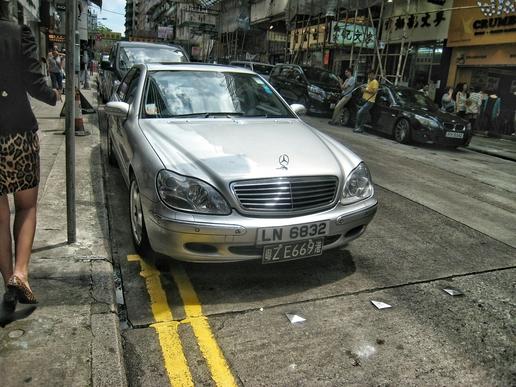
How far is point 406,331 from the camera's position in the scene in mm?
3160

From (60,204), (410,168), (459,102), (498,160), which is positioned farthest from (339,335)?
(459,102)

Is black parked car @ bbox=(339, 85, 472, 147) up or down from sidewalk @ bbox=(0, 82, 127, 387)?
up

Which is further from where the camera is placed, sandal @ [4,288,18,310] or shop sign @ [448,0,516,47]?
shop sign @ [448,0,516,47]

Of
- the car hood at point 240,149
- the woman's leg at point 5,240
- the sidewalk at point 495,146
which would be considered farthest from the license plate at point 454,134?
the woman's leg at point 5,240

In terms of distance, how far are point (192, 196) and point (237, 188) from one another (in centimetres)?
32

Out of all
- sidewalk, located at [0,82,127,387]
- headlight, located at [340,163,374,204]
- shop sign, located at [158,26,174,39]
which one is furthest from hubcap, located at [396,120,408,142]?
shop sign, located at [158,26,174,39]

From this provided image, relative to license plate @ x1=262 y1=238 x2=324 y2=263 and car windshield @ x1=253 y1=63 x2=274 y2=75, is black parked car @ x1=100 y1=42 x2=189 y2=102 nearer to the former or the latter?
license plate @ x1=262 y1=238 x2=324 y2=263

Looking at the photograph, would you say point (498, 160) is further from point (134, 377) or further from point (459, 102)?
point (134, 377)

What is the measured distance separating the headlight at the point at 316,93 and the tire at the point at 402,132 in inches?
167

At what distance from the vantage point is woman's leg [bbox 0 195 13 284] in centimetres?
287

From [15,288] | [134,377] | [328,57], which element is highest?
[328,57]

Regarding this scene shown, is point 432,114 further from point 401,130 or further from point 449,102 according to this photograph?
point 449,102

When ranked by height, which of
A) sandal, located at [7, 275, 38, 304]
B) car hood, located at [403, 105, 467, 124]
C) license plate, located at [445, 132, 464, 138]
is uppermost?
car hood, located at [403, 105, 467, 124]

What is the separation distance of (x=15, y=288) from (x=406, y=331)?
8.15ft
